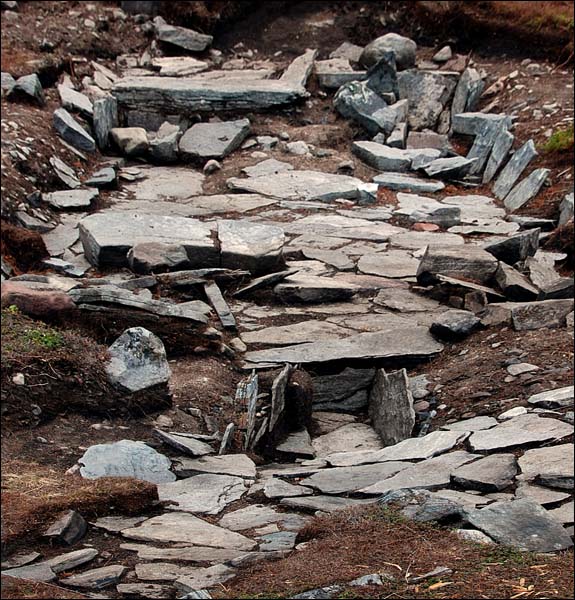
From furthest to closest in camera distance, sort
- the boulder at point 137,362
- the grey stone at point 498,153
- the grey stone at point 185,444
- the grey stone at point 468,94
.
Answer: the grey stone at point 468,94 → the grey stone at point 498,153 → the boulder at point 137,362 → the grey stone at point 185,444

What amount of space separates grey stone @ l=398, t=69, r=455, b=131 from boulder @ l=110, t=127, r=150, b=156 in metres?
3.41

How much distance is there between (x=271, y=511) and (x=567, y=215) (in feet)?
17.3

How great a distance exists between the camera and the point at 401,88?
11727 mm

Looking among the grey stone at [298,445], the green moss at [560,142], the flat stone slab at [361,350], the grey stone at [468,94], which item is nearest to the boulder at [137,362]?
the grey stone at [298,445]

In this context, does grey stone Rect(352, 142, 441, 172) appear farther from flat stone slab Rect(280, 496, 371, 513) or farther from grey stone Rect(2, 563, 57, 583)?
grey stone Rect(2, 563, 57, 583)

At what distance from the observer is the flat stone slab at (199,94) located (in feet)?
35.7

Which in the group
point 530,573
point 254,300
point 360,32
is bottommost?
point 254,300

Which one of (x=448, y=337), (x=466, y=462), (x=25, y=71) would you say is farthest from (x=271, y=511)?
(x=25, y=71)

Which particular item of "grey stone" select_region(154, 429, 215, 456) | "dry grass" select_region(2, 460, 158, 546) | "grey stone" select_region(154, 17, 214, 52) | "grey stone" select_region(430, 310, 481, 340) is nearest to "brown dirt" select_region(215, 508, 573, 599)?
"dry grass" select_region(2, 460, 158, 546)

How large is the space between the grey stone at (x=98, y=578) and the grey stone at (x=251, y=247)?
388 centimetres

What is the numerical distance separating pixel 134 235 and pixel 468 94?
577 cm

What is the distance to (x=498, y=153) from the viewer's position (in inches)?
395

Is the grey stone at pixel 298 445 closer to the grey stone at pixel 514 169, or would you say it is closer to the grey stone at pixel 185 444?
the grey stone at pixel 185 444

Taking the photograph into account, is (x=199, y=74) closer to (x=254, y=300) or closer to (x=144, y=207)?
(x=144, y=207)
